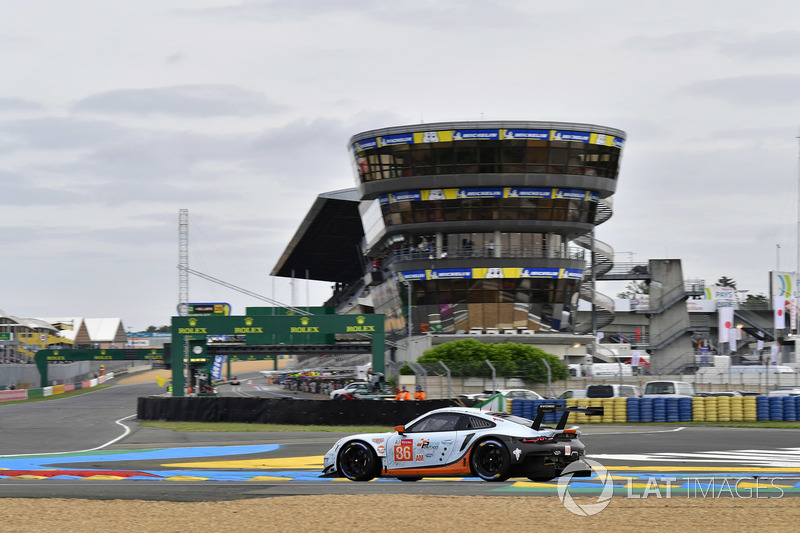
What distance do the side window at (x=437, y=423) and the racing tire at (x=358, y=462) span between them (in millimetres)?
872

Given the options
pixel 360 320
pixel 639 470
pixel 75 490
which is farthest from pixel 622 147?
pixel 75 490

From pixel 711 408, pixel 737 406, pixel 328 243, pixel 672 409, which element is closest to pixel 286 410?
pixel 672 409

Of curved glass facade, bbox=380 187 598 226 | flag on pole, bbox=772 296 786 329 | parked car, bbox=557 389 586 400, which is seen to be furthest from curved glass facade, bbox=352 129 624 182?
parked car, bbox=557 389 586 400

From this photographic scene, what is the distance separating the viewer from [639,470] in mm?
18078

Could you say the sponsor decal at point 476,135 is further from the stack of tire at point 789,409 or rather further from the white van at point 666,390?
the stack of tire at point 789,409

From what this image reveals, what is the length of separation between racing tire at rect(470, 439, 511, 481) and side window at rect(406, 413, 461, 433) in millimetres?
625

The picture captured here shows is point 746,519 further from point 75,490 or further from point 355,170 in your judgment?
point 355,170

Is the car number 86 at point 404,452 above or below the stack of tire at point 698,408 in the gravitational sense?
above

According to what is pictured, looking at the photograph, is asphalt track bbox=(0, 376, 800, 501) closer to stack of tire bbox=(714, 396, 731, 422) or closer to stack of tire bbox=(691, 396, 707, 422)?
stack of tire bbox=(691, 396, 707, 422)

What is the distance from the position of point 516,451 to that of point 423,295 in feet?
175

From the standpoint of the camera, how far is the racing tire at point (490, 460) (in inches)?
602

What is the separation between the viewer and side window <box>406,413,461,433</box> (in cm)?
1605

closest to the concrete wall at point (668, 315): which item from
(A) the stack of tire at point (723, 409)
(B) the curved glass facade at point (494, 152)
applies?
(B) the curved glass facade at point (494, 152)

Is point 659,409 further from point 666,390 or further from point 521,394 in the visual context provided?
point 521,394
